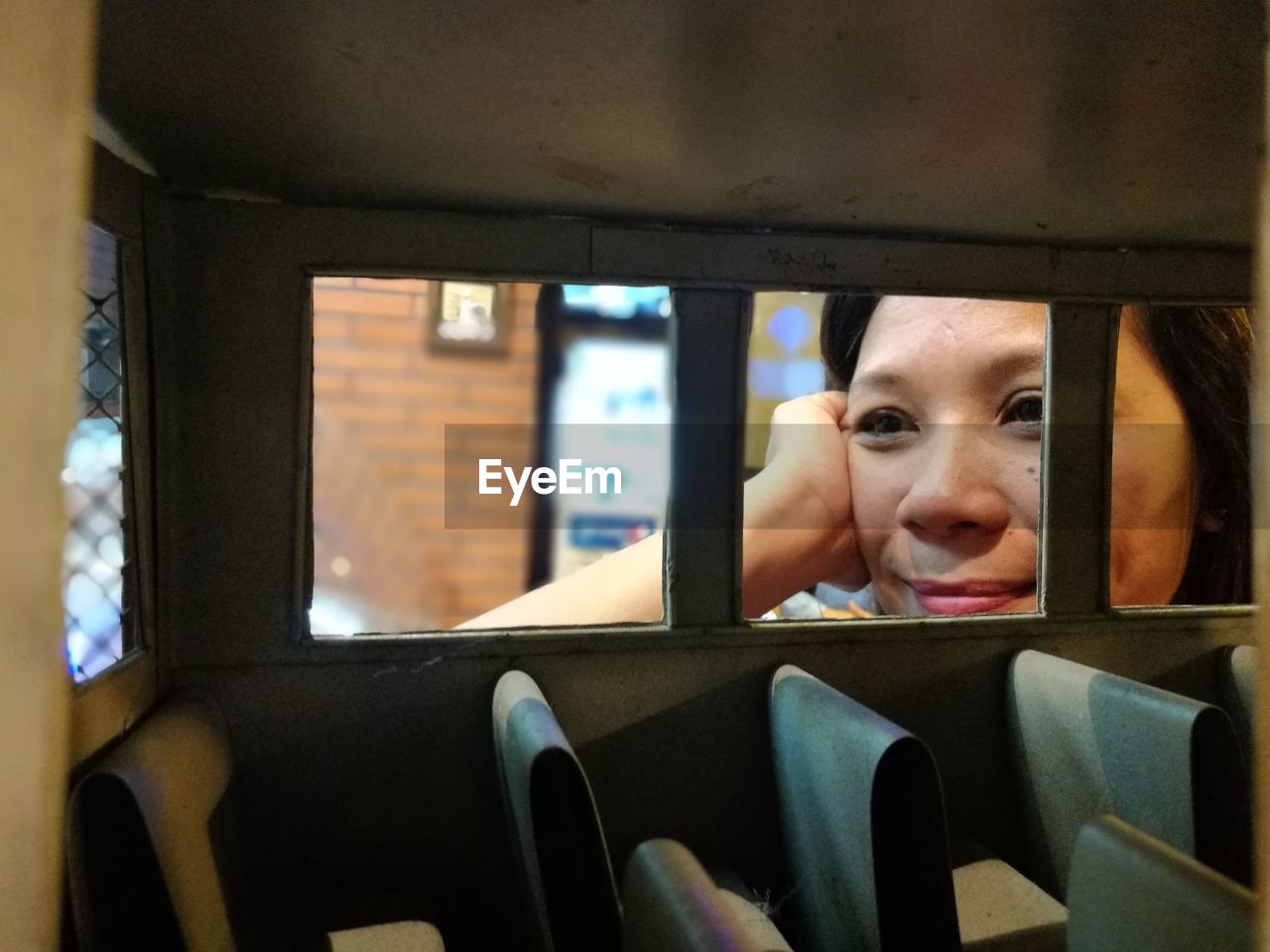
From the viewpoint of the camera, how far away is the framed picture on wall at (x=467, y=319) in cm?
174

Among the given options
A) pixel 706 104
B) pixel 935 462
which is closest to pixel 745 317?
pixel 935 462

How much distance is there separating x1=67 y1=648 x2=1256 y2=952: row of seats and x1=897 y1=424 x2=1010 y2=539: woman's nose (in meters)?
0.32

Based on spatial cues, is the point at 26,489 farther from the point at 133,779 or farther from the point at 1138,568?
the point at 1138,568

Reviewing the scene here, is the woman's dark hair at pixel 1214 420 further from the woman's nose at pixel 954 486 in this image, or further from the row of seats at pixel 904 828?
the row of seats at pixel 904 828

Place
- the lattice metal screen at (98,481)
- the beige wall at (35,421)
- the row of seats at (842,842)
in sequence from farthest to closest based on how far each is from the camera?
the lattice metal screen at (98,481)
the row of seats at (842,842)
the beige wall at (35,421)

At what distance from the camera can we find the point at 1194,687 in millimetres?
2078

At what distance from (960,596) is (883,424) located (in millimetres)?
415

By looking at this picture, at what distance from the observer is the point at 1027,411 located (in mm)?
1974

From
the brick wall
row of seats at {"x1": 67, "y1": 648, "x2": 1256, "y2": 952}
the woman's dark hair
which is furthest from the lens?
the woman's dark hair

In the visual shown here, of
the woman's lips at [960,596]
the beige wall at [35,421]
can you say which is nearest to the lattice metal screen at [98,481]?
the beige wall at [35,421]

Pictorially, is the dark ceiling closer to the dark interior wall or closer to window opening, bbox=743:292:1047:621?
the dark interior wall

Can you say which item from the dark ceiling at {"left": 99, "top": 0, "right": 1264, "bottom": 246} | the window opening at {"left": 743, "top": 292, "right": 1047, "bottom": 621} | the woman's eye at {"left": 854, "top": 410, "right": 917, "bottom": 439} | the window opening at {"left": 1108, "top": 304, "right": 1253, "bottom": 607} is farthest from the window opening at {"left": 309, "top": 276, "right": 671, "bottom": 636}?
the window opening at {"left": 1108, "top": 304, "right": 1253, "bottom": 607}

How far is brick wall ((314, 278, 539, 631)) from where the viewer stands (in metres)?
1.69

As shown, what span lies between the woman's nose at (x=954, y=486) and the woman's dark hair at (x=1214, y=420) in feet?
0.84
